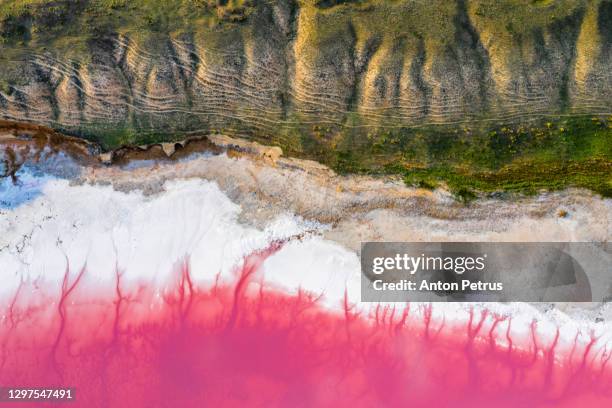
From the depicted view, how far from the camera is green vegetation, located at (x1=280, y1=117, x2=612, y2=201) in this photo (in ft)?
41.0

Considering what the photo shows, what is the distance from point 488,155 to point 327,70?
507 centimetres

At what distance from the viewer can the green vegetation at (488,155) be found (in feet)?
41.0

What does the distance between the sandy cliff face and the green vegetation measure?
1.42 ft

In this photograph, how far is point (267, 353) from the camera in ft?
42.6

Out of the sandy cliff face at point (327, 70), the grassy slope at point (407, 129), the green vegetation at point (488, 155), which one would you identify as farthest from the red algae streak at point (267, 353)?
the sandy cliff face at point (327, 70)

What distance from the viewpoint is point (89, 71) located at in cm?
1242

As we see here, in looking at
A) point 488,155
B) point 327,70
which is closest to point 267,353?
point 327,70

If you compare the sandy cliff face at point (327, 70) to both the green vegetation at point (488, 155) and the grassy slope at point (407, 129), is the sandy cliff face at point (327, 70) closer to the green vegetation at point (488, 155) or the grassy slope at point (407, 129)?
the grassy slope at point (407, 129)

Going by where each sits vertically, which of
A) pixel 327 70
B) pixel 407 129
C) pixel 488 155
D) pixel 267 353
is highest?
pixel 327 70

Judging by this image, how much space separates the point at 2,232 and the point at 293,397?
9.61 metres

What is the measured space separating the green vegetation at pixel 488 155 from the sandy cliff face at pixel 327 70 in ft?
1.42

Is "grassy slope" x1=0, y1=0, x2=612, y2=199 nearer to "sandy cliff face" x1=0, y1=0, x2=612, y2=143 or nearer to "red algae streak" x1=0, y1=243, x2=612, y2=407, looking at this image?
"sandy cliff face" x1=0, y1=0, x2=612, y2=143

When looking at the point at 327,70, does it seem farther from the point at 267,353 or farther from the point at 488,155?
the point at 267,353

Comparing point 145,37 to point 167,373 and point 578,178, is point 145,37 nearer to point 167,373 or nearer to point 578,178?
point 167,373
